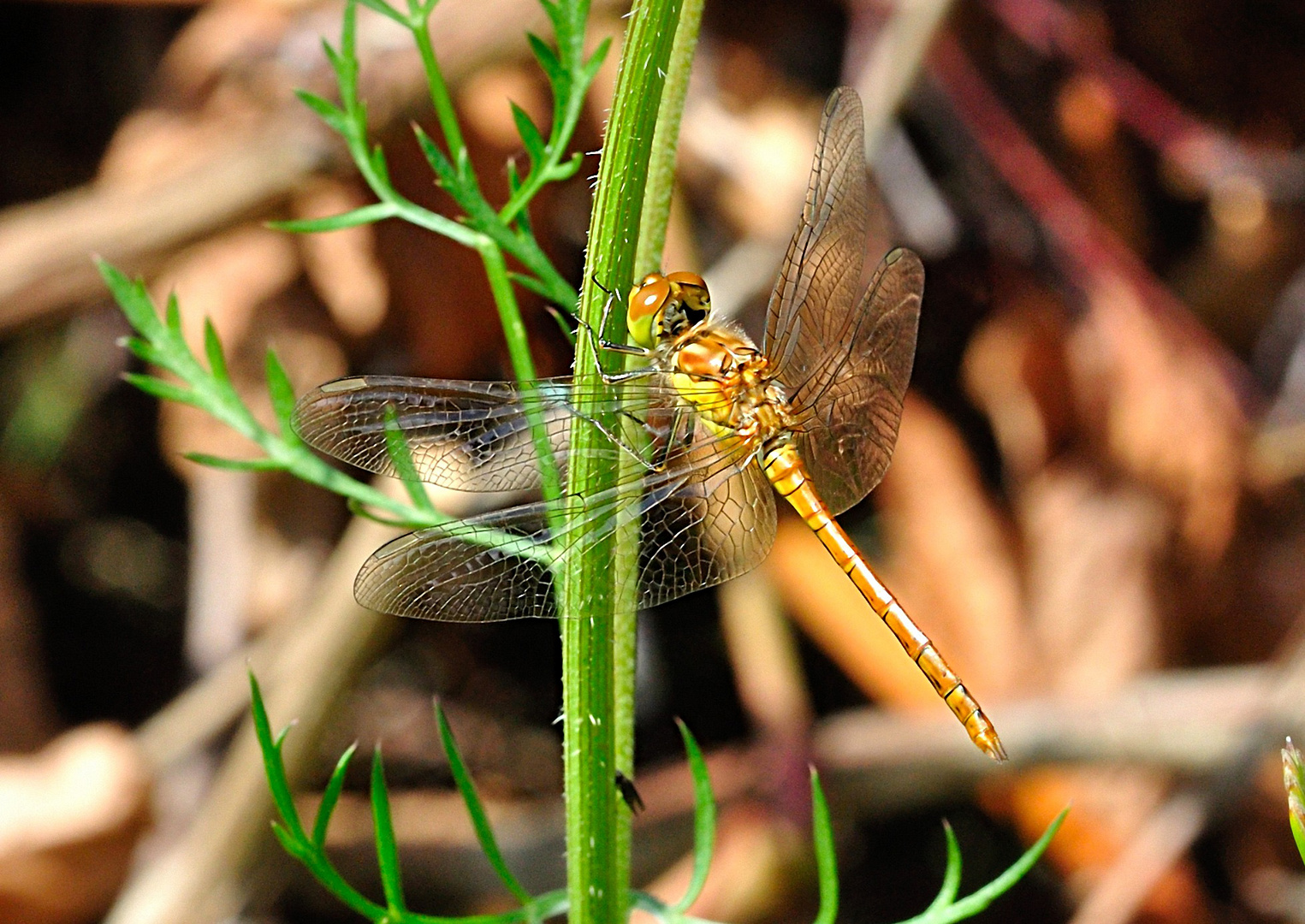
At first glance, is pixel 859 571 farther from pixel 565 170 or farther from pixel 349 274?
pixel 349 274

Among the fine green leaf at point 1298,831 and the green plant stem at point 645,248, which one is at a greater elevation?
the green plant stem at point 645,248

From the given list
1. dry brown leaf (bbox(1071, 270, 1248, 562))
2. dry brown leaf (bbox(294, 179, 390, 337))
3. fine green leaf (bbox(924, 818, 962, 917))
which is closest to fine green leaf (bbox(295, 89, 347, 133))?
fine green leaf (bbox(924, 818, 962, 917))

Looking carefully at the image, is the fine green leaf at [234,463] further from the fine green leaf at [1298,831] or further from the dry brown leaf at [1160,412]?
the dry brown leaf at [1160,412]

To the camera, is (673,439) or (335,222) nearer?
(335,222)

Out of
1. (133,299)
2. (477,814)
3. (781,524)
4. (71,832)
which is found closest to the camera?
(477,814)

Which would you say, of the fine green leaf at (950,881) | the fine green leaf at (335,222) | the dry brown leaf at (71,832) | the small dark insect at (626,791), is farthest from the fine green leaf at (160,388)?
the dry brown leaf at (71,832)

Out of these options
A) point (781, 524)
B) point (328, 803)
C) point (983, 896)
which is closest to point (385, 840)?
point (328, 803)

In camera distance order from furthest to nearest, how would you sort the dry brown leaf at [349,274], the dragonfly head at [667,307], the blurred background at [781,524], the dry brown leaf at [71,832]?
1. the dry brown leaf at [349,274]
2. the blurred background at [781,524]
3. the dry brown leaf at [71,832]
4. the dragonfly head at [667,307]
